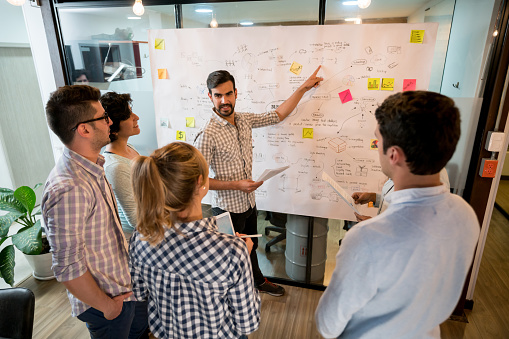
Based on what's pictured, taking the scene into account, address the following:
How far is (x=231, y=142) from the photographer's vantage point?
6.59ft

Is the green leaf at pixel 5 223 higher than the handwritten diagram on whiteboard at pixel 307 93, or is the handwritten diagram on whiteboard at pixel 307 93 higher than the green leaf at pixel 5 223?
the handwritten diagram on whiteboard at pixel 307 93

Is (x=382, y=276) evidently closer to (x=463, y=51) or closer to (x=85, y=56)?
(x=463, y=51)

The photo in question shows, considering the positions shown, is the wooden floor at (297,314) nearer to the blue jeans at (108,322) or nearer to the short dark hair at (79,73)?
the blue jeans at (108,322)

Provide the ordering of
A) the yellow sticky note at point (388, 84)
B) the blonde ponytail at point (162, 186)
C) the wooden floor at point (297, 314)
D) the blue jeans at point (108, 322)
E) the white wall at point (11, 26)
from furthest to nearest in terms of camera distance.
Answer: the white wall at point (11, 26) → the wooden floor at point (297, 314) → the yellow sticky note at point (388, 84) → the blue jeans at point (108, 322) → the blonde ponytail at point (162, 186)

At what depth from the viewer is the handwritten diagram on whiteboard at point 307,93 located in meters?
1.93

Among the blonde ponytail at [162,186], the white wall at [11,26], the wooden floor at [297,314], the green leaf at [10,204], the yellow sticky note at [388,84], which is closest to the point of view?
the blonde ponytail at [162,186]

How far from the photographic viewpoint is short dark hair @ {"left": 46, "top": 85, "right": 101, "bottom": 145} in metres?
1.30

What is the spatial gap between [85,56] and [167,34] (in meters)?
0.87

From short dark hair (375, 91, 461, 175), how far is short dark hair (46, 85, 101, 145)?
126 centimetres

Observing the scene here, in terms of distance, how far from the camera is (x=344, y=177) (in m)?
2.21

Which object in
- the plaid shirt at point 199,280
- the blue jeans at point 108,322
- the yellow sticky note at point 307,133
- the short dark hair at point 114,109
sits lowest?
the blue jeans at point 108,322

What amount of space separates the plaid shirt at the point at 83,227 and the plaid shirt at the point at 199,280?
0.94ft

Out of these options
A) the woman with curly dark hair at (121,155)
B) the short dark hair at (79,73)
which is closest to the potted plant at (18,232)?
the short dark hair at (79,73)

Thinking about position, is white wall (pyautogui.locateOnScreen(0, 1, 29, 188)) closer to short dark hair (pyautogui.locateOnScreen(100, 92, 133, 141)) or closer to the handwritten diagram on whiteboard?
the handwritten diagram on whiteboard
